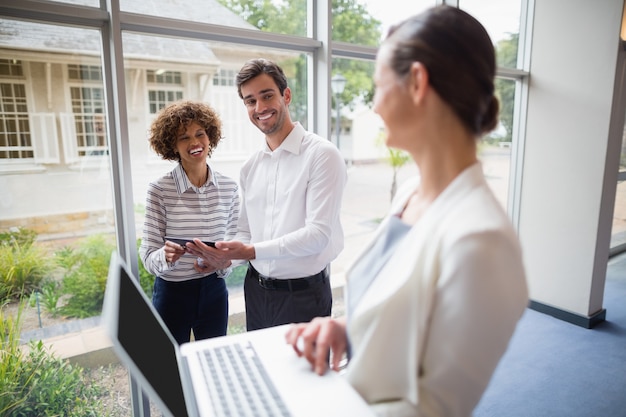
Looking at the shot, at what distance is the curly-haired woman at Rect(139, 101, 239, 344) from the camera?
1.90 meters

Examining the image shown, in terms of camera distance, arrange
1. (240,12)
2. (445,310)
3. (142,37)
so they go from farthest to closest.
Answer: (240,12) → (142,37) → (445,310)

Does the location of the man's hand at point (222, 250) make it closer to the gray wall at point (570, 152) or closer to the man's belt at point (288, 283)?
the man's belt at point (288, 283)

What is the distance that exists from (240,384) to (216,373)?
0.08 metres

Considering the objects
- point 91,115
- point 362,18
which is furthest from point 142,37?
point 362,18

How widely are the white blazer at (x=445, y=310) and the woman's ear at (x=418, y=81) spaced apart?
0.15 metres

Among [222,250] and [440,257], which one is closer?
[440,257]

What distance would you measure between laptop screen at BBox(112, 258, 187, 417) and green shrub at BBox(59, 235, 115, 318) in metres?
1.37

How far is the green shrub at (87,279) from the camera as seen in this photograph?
80.2 inches

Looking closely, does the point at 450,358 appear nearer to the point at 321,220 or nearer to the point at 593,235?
the point at 321,220

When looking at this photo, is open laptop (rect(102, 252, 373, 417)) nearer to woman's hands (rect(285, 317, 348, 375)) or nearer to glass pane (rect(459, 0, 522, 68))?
woman's hands (rect(285, 317, 348, 375))

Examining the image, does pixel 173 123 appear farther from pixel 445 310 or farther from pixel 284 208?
pixel 445 310

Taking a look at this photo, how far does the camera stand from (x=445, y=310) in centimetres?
64

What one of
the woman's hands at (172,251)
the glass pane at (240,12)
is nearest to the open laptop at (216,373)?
the woman's hands at (172,251)

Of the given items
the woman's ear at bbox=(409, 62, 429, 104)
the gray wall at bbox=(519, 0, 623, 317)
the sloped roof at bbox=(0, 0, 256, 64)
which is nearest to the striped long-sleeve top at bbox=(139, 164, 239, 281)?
the sloped roof at bbox=(0, 0, 256, 64)
